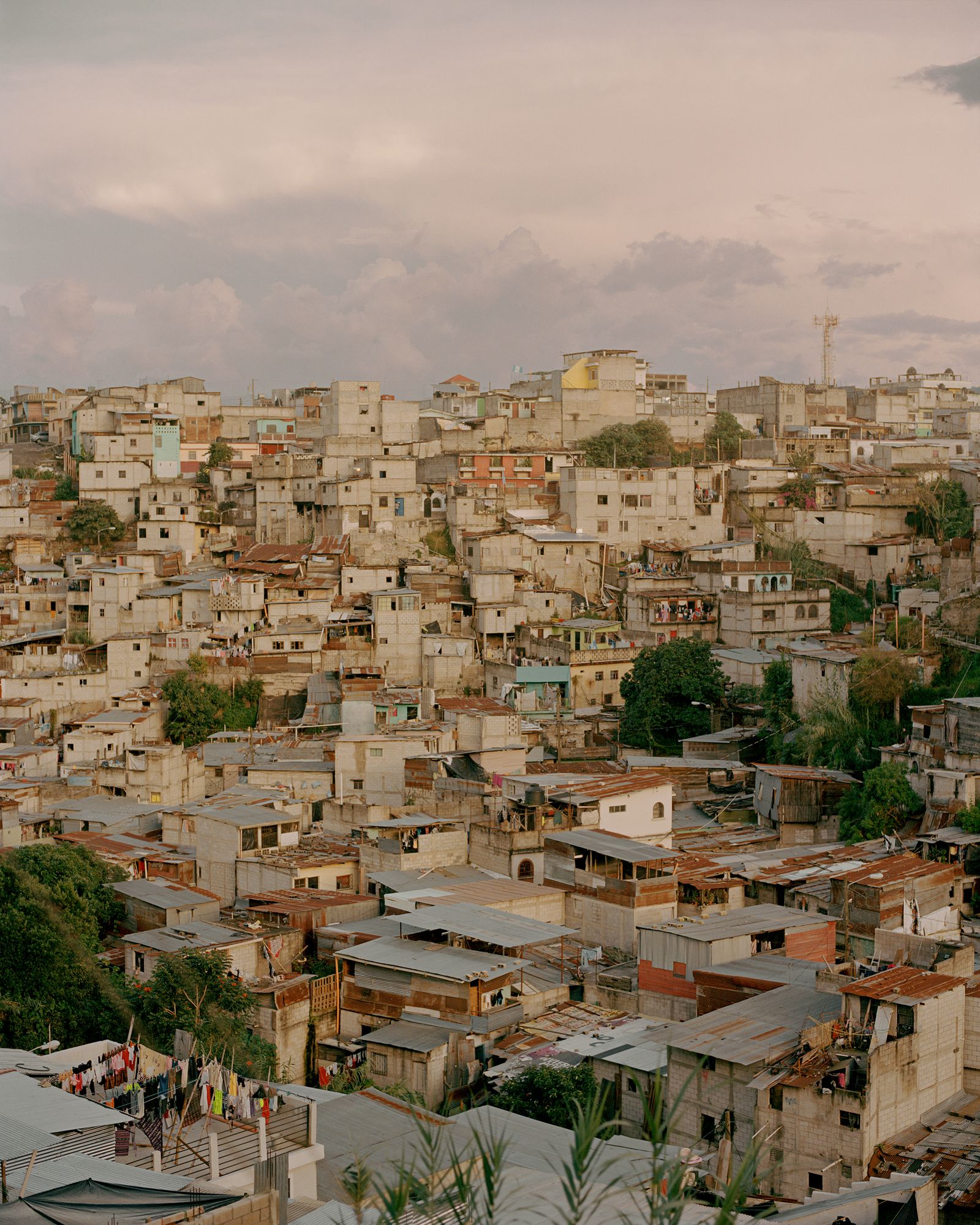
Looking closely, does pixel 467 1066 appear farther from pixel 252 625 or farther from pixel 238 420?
pixel 238 420

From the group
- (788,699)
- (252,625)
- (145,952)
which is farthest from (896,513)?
(145,952)

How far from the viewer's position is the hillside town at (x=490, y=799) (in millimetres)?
9859

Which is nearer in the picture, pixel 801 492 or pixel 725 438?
pixel 801 492

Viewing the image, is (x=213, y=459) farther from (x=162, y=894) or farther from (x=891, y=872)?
(x=891, y=872)

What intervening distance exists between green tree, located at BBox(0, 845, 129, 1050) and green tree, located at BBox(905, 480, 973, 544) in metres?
18.5

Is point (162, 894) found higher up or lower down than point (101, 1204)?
lower down

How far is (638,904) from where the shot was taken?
14.4 meters

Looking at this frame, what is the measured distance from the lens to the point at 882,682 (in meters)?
19.2

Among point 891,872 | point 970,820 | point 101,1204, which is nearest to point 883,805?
→ point 970,820

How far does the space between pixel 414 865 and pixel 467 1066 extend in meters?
4.08

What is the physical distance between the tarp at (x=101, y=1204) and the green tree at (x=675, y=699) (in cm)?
1652

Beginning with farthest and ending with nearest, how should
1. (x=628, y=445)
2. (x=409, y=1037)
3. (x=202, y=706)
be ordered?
(x=628, y=445) → (x=202, y=706) → (x=409, y=1037)

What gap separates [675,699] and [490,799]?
614cm

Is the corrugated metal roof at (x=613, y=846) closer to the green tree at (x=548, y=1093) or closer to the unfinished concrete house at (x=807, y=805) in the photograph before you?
the unfinished concrete house at (x=807, y=805)
